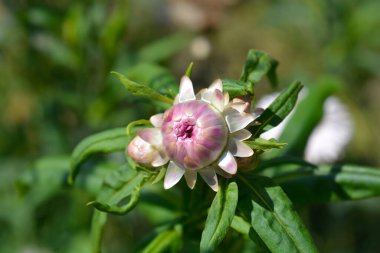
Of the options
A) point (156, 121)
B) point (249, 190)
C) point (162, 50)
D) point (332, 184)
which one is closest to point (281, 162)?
point (332, 184)

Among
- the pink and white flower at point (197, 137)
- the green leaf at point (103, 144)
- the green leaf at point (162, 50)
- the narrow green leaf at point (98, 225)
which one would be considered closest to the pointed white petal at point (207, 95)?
the pink and white flower at point (197, 137)

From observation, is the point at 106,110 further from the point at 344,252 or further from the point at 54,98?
the point at 344,252

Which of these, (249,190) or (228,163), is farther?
(249,190)

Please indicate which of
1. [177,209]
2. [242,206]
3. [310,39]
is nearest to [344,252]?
[310,39]

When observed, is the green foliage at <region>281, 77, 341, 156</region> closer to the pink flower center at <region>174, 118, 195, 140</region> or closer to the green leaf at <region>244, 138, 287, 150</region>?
the green leaf at <region>244, 138, 287, 150</region>

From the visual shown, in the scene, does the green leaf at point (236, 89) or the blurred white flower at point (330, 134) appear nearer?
the green leaf at point (236, 89)

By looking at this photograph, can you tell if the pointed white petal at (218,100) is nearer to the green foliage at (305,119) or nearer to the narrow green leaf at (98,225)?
the narrow green leaf at (98,225)

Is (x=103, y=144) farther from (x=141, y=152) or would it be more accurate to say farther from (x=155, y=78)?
(x=155, y=78)
